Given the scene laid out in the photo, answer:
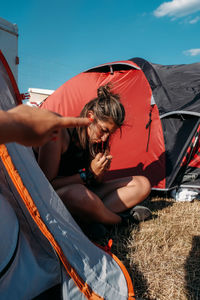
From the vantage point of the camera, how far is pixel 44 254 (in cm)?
100

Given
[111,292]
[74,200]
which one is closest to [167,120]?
[74,200]

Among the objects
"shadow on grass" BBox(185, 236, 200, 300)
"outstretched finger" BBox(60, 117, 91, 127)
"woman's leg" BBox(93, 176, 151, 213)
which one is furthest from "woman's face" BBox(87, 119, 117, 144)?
"outstretched finger" BBox(60, 117, 91, 127)

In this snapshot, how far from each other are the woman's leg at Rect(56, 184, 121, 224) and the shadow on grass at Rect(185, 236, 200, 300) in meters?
0.48

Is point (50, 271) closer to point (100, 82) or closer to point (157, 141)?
point (157, 141)

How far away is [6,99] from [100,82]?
5.13 feet

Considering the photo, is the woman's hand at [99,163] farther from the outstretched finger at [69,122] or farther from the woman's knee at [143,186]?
the outstretched finger at [69,122]

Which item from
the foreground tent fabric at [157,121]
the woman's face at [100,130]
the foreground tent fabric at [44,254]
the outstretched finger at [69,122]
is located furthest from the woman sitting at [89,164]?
the outstretched finger at [69,122]

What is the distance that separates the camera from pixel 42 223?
823 millimetres

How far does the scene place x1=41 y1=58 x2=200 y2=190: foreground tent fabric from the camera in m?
2.09

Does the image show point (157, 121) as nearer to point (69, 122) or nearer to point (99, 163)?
point (99, 163)

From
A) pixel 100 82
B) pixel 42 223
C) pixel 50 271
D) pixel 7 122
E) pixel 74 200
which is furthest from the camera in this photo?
pixel 100 82

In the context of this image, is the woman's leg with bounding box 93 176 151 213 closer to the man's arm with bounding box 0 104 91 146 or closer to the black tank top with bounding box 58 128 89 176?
the black tank top with bounding box 58 128 89 176

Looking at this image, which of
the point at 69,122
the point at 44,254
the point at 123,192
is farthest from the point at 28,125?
the point at 123,192

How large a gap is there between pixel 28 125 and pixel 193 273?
3.51 ft
